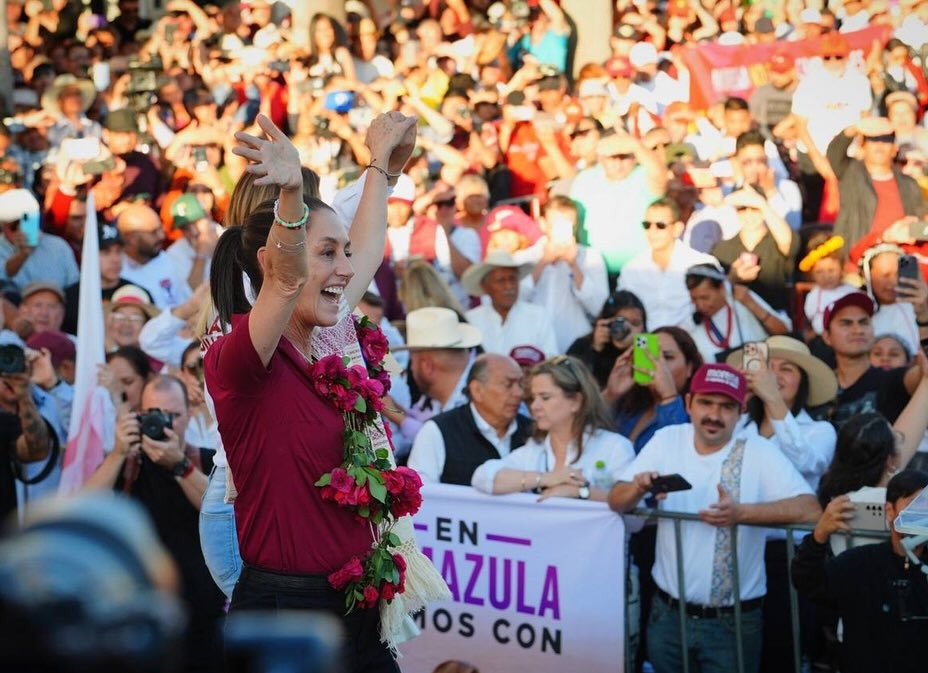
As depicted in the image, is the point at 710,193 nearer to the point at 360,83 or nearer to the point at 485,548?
the point at 485,548

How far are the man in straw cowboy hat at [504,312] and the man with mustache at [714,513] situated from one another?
261 centimetres

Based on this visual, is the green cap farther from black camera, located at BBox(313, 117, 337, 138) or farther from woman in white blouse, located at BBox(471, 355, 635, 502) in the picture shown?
woman in white blouse, located at BBox(471, 355, 635, 502)

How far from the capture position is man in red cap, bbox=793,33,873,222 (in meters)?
10.4

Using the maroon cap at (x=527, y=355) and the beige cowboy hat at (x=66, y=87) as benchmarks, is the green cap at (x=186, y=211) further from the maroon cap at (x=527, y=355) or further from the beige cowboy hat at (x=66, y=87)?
the maroon cap at (x=527, y=355)

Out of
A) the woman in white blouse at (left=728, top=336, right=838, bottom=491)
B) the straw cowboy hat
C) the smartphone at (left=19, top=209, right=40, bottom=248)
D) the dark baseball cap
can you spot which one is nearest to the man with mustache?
the woman in white blouse at (left=728, top=336, right=838, bottom=491)

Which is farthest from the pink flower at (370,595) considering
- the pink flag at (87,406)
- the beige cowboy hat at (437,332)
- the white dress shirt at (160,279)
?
the white dress shirt at (160,279)

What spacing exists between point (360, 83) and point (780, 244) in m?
5.70

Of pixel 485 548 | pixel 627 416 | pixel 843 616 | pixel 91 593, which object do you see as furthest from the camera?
pixel 627 416

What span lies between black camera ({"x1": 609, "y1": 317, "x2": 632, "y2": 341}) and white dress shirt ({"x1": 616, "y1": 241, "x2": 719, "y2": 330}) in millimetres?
647

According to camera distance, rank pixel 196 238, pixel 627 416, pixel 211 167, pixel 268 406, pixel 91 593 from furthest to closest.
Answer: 1. pixel 211 167
2. pixel 196 238
3. pixel 627 416
4. pixel 268 406
5. pixel 91 593

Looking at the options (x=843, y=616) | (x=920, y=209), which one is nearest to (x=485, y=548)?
(x=843, y=616)

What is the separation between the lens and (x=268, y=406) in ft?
11.0

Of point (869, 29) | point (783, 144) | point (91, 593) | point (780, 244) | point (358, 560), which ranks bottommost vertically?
point (358, 560)

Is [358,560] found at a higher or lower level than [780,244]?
lower
